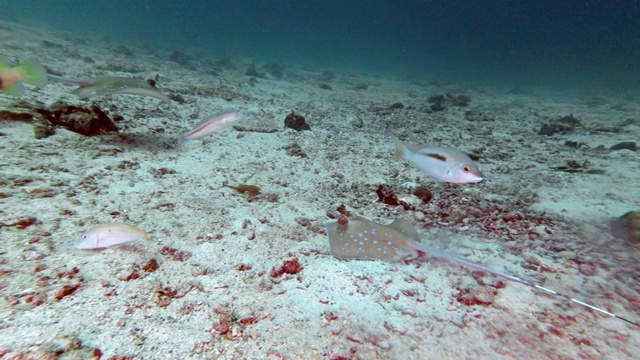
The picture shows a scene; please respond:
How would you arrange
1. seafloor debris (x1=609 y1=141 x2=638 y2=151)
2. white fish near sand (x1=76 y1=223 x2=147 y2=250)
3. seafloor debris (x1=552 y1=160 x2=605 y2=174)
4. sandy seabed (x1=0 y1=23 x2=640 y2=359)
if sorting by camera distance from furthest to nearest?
seafloor debris (x1=609 y1=141 x2=638 y2=151) → seafloor debris (x1=552 y1=160 x2=605 y2=174) → white fish near sand (x1=76 y1=223 x2=147 y2=250) → sandy seabed (x1=0 y1=23 x2=640 y2=359)

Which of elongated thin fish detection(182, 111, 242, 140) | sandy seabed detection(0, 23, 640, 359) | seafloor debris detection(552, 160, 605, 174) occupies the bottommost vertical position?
sandy seabed detection(0, 23, 640, 359)

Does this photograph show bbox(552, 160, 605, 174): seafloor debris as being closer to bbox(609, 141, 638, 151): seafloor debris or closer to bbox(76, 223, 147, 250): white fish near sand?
bbox(609, 141, 638, 151): seafloor debris

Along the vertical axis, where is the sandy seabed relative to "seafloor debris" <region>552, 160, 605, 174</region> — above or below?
below

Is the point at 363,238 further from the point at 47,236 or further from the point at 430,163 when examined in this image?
the point at 47,236

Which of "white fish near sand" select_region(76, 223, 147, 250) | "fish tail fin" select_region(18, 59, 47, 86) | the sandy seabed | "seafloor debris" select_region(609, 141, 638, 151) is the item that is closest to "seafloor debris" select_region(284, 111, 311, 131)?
the sandy seabed

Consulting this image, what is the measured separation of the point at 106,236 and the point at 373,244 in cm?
260

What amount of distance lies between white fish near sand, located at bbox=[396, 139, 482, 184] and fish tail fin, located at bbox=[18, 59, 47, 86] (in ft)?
14.6

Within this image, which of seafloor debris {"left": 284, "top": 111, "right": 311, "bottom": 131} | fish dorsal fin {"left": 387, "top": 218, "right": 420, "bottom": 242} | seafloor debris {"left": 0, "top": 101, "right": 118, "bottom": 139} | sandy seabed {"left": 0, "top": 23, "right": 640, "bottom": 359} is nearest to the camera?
sandy seabed {"left": 0, "top": 23, "right": 640, "bottom": 359}

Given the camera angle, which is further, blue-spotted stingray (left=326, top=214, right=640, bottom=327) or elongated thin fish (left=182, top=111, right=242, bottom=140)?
elongated thin fish (left=182, top=111, right=242, bottom=140)

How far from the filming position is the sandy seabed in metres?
2.27

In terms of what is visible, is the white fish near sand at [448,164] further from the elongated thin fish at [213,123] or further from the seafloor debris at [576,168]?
the seafloor debris at [576,168]

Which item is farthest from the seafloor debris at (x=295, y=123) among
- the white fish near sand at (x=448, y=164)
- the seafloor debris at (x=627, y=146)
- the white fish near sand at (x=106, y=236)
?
the seafloor debris at (x=627, y=146)

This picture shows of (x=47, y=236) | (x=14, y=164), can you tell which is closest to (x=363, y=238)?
(x=47, y=236)

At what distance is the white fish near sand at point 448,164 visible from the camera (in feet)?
10.1
